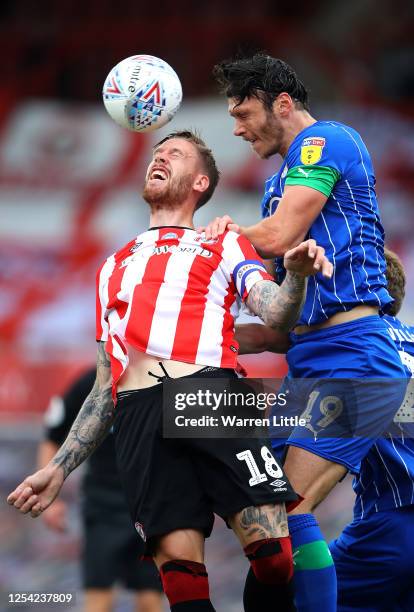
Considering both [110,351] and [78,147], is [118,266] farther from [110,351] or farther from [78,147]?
[78,147]

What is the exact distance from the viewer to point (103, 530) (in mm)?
7246

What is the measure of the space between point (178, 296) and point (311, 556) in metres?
1.14

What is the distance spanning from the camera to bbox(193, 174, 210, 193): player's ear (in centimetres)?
470

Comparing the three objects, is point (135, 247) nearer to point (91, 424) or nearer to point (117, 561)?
point (91, 424)

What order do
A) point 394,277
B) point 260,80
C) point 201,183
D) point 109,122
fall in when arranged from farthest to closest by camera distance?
Result: point 109,122, point 394,277, point 260,80, point 201,183

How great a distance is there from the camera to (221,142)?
47.1 feet

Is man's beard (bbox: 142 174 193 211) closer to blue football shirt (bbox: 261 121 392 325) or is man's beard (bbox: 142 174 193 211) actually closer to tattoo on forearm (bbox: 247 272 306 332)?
blue football shirt (bbox: 261 121 392 325)

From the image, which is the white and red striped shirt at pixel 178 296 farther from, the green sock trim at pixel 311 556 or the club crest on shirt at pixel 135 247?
the green sock trim at pixel 311 556

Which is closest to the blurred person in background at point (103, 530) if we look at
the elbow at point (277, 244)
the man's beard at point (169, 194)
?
the man's beard at point (169, 194)

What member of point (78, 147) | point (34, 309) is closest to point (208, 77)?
point (78, 147)

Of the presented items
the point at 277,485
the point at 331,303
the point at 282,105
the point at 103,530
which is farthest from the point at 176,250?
the point at 103,530

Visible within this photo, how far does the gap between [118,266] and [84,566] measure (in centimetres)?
335

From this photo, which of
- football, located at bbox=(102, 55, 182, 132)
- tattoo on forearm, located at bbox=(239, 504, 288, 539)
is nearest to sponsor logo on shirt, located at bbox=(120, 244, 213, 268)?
football, located at bbox=(102, 55, 182, 132)

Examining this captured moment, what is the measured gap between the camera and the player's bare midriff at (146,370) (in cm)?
423
